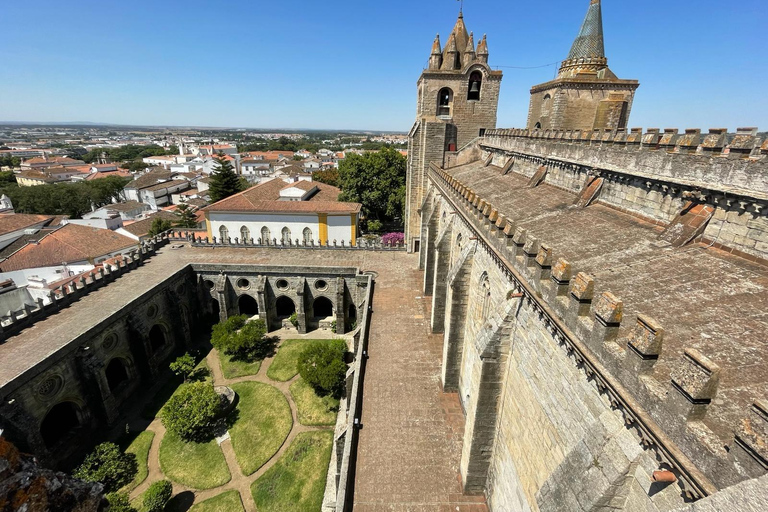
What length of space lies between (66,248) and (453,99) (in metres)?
34.7

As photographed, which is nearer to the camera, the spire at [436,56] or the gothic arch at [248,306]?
the spire at [436,56]

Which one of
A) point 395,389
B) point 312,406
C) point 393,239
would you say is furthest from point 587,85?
point 312,406

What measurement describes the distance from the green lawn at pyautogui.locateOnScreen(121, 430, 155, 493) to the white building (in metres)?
19.7

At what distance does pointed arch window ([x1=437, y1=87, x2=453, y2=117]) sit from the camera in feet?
91.3

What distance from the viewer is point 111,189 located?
69.3 meters

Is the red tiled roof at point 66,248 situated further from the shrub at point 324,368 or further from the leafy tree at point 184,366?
the shrub at point 324,368

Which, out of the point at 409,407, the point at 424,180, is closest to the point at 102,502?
the point at 409,407

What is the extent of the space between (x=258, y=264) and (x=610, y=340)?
25.3 metres

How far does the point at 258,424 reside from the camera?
18.9 metres

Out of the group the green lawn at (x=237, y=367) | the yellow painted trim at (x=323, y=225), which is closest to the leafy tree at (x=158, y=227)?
the yellow painted trim at (x=323, y=225)

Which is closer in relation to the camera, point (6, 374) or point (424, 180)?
point (6, 374)

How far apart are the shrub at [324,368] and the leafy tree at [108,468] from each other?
28.7ft

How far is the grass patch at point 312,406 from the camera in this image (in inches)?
752

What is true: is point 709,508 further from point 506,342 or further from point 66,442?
point 66,442
